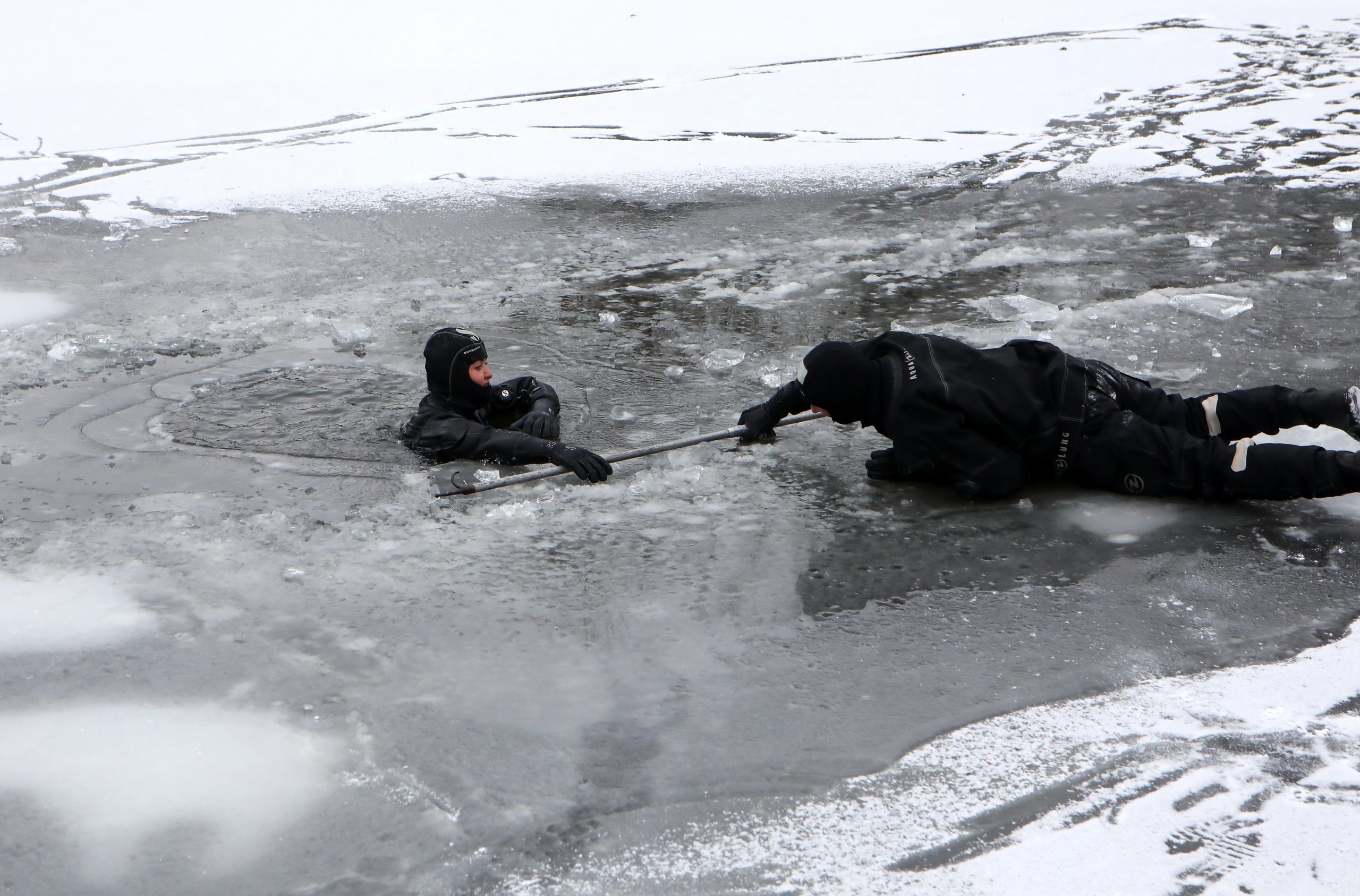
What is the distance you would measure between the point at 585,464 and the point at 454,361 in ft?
2.50

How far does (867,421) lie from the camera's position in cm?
394

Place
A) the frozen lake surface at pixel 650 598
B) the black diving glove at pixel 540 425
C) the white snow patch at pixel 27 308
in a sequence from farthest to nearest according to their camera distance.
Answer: the white snow patch at pixel 27 308, the black diving glove at pixel 540 425, the frozen lake surface at pixel 650 598

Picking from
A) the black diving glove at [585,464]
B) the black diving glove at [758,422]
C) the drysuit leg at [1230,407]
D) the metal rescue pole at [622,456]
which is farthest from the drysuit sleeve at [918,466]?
the black diving glove at [585,464]

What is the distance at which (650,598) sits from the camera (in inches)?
137

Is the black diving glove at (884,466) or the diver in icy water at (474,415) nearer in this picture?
the black diving glove at (884,466)

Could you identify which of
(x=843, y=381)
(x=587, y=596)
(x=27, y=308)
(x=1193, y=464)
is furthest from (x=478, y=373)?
(x=27, y=308)

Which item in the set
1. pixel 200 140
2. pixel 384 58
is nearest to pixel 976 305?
pixel 200 140

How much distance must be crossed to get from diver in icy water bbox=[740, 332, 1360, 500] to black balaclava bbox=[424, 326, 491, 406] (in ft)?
4.41

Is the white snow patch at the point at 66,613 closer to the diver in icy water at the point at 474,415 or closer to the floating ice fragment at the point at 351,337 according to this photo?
the diver in icy water at the point at 474,415

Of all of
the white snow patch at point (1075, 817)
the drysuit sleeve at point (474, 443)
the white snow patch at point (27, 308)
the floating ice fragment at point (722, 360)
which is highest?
the white snow patch at point (27, 308)

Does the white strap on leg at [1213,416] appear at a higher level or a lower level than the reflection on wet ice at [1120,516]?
higher

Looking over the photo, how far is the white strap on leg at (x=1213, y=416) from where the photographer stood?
404 centimetres

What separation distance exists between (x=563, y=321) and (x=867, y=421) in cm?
246

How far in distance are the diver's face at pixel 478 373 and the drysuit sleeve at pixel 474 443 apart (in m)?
0.16
